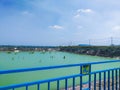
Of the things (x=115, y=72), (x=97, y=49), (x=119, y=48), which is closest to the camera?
(x=115, y=72)

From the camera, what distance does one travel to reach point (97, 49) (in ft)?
336

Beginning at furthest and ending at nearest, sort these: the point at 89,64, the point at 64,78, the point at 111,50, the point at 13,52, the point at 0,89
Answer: the point at 13,52 → the point at 111,50 → the point at 89,64 → the point at 64,78 → the point at 0,89

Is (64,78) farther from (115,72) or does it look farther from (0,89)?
(115,72)

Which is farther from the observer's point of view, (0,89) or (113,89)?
(113,89)

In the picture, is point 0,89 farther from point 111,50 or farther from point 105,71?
point 111,50

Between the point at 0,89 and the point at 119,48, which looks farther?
the point at 119,48

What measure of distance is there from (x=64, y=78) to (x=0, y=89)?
4.35 ft

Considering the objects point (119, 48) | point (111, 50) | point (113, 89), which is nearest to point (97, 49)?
point (111, 50)

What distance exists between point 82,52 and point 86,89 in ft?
396

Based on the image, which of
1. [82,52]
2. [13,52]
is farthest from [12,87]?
[13,52]

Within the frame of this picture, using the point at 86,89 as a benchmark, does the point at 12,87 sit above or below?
above

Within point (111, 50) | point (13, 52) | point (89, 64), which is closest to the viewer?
point (89, 64)

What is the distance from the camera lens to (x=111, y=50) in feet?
280

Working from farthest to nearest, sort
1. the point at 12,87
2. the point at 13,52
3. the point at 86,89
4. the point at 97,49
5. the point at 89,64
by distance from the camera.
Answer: the point at 13,52, the point at 97,49, the point at 86,89, the point at 89,64, the point at 12,87
